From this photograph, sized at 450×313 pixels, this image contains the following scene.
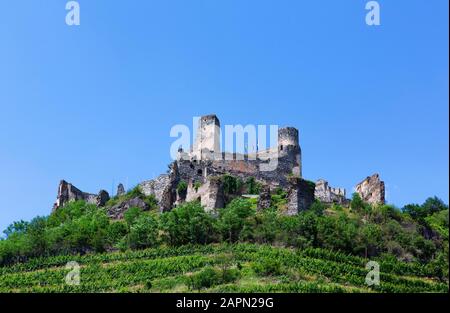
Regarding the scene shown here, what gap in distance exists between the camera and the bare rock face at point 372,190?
228 feet

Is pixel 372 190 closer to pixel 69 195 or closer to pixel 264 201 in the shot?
pixel 264 201

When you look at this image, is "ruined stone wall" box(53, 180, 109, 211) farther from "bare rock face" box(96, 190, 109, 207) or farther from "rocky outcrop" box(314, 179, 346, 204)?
"rocky outcrop" box(314, 179, 346, 204)

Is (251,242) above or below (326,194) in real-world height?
below

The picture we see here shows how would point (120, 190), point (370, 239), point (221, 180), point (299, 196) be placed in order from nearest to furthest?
point (370, 239)
point (299, 196)
point (221, 180)
point (120, 190)

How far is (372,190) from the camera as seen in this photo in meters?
71.1

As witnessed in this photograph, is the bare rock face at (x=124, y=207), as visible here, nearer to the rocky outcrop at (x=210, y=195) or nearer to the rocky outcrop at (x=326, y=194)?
the rocky outcrop at (x=210, y=195)

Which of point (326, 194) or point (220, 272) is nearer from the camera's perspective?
point (220, 272)

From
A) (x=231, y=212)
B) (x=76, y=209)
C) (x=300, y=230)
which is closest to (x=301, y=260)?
(x=300, y=230)

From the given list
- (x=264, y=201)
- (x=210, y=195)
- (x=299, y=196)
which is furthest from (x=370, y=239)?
(x=210, y=195)

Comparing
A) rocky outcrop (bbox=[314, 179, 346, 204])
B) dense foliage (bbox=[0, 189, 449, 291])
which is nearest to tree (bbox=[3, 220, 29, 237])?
dense foliage (bbox=[0, 189, 449, 291])

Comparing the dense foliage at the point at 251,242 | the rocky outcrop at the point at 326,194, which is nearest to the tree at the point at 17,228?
the dense foliage at the point at 251,242

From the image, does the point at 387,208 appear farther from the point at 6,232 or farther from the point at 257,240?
the point at 6,232

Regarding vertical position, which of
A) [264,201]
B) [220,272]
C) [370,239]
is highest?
[264,201]

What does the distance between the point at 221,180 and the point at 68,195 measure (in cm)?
1977
